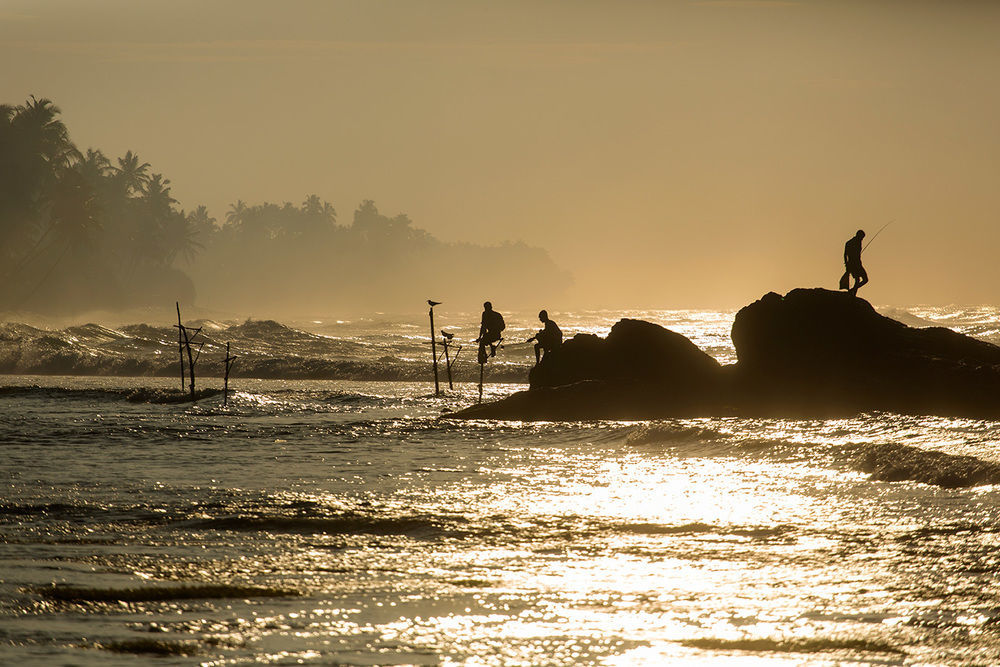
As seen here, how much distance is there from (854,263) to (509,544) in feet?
44.5

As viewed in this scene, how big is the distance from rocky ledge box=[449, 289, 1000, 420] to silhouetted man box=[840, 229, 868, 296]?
1146 mm

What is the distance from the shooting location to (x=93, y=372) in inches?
1625

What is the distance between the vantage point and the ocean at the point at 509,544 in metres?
5.36

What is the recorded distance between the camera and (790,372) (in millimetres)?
17875

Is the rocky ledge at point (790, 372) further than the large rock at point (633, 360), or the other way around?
the large rock at point (633, 360)

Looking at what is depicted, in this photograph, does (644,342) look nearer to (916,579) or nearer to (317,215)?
(916,579)

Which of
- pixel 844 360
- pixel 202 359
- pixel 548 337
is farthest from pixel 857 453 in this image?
pixel 202 359

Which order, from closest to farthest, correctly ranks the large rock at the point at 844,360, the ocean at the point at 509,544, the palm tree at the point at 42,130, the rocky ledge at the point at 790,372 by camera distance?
the ocean at the point at 509,544 → the large rock at the point at 844,360 → the rocky ledge at the point at 790,372 → the palm tree at the point at 42,130

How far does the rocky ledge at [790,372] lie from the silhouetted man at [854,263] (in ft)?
3.76

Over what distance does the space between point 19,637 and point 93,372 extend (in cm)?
3845

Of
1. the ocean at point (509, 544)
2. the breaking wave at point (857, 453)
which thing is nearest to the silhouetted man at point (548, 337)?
the ocean at point (509, 544)

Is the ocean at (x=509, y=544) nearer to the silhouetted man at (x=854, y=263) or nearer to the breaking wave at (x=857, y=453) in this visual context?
the breaking wave at (x=857, y=453)

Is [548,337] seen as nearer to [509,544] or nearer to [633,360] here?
[633,360]

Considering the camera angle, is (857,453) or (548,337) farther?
(548,337)
